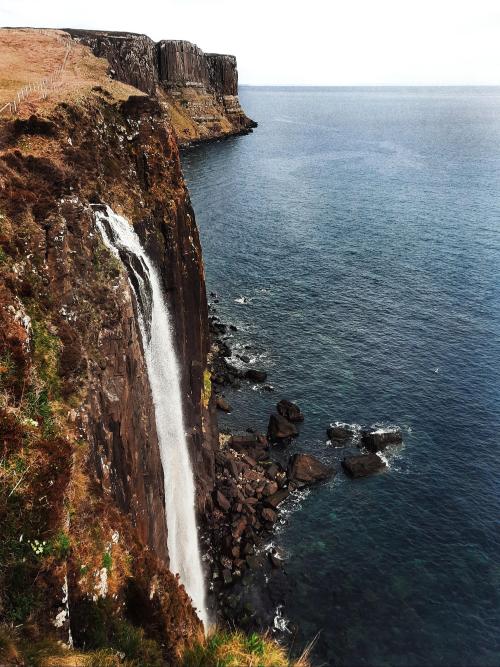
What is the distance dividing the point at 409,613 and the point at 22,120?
139 ft

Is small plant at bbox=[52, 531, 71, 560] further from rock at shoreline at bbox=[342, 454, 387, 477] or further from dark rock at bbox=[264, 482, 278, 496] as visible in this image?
rock at shoreline at bbox=[342, 454, 387, 477]

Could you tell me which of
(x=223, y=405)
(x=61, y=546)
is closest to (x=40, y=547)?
(x=61, y=546)

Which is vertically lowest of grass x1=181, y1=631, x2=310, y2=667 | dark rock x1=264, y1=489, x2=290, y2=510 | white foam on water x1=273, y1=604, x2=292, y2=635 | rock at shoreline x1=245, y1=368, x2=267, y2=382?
white foam on water x1=273, y1=604, x2=292, y2=635

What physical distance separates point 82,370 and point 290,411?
35666mm

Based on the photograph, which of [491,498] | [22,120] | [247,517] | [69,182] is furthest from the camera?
[491,498]

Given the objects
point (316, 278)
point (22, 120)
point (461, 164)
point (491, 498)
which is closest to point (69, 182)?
point (22, 120)

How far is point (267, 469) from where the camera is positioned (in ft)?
162

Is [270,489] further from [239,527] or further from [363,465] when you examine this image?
[363,465]

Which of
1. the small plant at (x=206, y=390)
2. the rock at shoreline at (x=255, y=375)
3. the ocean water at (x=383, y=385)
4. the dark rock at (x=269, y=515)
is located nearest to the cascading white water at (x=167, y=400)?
the small plant at (x=206, y=390)

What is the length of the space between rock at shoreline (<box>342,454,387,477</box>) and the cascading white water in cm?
1657

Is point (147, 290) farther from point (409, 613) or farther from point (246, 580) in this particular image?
point (409, 613)

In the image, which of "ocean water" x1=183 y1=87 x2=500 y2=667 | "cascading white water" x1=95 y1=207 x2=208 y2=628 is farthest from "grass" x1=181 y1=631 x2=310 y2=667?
"ocean water" x1=183 y1=87 x2=500 y2=667

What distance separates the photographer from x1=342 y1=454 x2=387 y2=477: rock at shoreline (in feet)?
161

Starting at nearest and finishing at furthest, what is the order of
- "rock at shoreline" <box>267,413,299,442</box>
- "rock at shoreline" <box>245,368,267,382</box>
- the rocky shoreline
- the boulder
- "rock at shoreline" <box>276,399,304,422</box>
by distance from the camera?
the rocky shoreline
the boulder
"rock at shoreline" <box>267,413,299,442</box>
"rock at shoreline" <box>276,399,304,422</box>
"rock at shoreline" <box>245,368,267,382</box>
